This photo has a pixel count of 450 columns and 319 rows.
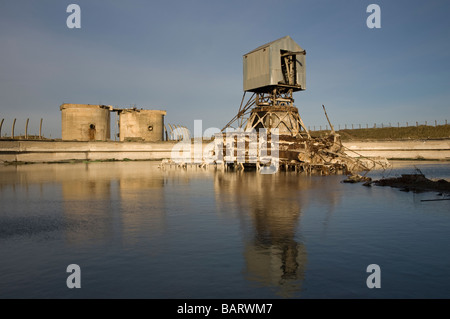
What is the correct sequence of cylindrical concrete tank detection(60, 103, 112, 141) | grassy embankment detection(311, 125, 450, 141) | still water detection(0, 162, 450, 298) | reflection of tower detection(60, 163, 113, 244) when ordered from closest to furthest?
1. still water detection(0, 162, 450, 298)
2. reflection of tower detection(60, 163, 113, 244)
3. cylindrical concrete tank detection(60, 103, 112, 141)
4. grassy embankment detection(311, 125, 450, 141)

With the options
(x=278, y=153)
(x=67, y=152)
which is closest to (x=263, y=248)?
(x=278, y=153)

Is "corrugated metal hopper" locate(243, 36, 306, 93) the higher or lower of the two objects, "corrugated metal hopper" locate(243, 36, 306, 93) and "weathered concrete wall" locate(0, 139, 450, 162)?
the higher

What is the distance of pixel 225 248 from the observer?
8664mm

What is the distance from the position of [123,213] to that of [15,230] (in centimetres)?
350

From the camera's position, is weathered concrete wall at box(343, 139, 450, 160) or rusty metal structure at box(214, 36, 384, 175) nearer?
rusty metal structure at box(214, 36, 384, 175)

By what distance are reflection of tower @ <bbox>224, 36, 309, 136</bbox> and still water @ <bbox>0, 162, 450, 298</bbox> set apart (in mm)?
25820

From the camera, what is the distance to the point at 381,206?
587 inches

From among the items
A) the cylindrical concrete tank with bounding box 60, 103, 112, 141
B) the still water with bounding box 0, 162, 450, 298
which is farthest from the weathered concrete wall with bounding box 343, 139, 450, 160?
the still water with bounding box 0, 162, 450, 298

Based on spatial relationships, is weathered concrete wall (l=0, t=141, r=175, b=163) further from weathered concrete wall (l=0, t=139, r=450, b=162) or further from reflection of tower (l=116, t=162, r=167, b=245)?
reflection of tower (l=116, t=162, r=167, b=245)

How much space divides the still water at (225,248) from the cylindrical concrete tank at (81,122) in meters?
45.6

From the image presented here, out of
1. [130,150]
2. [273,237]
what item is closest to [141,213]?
[273,237]

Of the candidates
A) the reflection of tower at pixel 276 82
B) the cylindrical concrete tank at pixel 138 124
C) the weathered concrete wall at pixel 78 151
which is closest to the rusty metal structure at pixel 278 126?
the reflection of tower at pixel 276 82

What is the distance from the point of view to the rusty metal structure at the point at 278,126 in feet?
120

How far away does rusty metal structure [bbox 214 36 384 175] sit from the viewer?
36438mm
